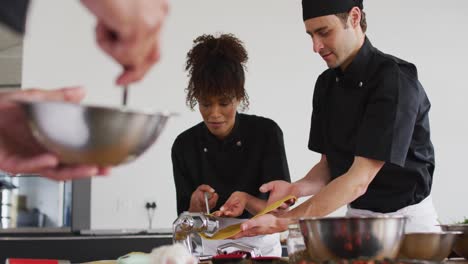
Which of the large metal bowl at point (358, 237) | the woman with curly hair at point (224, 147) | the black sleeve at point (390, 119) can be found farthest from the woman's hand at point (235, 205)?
the large metal bowl at point (358, 237)

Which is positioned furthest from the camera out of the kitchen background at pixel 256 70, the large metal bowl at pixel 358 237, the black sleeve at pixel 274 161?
the kitchen background at pixel 256 70

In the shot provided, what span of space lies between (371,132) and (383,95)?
0.14 m

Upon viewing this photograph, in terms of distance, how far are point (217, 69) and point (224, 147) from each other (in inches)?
14.1

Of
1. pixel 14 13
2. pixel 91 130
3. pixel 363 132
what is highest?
pixel 14 13

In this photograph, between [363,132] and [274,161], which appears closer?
[363,132]

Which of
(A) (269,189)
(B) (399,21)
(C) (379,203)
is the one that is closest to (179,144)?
(A) (269,189)

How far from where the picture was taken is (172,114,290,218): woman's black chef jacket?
2.80 metres

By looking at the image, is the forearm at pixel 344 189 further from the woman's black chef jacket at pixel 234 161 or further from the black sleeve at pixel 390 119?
the woman's black chef jacket at pixel 234 161

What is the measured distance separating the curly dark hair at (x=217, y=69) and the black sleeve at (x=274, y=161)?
0.21 metres

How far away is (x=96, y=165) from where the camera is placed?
941 millimetres

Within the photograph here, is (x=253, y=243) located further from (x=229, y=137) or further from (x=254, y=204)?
(x=229, y=137)

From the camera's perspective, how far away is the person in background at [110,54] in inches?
36.1

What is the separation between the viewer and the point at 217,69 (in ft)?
8.73

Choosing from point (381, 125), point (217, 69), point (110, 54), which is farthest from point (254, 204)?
point (110, 54)
